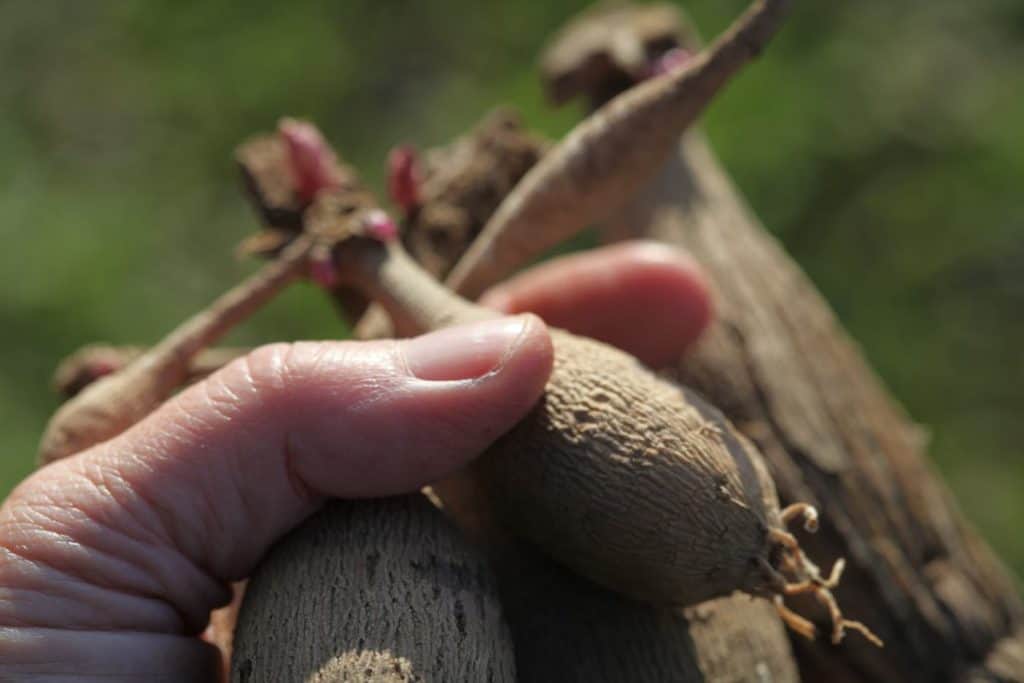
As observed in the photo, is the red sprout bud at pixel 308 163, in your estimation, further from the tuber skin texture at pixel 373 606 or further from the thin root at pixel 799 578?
the thin root at pixel 799 578

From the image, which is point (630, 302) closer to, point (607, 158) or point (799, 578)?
point (607, 158)

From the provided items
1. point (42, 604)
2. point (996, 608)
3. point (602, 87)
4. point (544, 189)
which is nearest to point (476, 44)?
point (602, 87)

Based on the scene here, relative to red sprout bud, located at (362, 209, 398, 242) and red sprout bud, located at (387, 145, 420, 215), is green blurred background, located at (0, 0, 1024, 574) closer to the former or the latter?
red sprout bud, located at (387, 145, 420, 215)

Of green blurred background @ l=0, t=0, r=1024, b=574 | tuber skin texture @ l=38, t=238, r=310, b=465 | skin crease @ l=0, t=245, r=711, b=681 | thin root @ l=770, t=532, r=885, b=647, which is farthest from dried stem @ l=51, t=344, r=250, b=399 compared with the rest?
green blurred background @ l=0, t=0, r=1024, b=574

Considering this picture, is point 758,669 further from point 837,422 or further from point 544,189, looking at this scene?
point 544,189

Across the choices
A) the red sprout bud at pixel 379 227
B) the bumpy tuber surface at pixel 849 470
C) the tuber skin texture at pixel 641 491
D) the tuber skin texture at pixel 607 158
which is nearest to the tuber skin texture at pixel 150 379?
the red sprout bud at pixel 379 227

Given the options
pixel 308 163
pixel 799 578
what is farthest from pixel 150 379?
pixel 799 578
